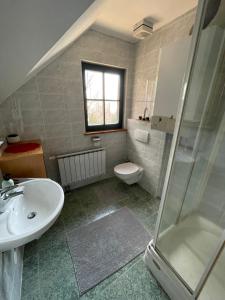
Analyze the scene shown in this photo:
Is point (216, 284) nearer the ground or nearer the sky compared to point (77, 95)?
nearer the ground

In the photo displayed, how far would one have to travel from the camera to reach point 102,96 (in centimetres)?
213

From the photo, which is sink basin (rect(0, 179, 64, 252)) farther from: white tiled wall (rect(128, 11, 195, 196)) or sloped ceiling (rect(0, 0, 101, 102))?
white tiled wall (rect(128, 11, 195, 196))

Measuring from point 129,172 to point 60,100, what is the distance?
1385 millimetres

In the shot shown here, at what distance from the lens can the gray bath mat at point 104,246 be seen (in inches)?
45.3

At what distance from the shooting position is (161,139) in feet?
5.73

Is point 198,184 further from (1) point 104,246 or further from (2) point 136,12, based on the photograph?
(2) point 136,12

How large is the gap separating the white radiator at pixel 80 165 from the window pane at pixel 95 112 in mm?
462

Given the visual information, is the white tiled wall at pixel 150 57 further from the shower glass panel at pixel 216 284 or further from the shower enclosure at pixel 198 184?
the shower glass panel at pixel 216 284

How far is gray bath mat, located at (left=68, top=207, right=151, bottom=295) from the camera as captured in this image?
1149 mm

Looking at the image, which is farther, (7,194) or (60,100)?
(60,100)

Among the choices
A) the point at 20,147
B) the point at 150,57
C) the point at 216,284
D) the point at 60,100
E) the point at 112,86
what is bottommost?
the point at 216,284

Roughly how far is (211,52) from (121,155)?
6.24 feet

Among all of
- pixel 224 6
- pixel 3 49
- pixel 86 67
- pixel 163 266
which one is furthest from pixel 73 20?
pixel 163 266

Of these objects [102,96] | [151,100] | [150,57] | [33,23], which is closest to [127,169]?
[151,100]
